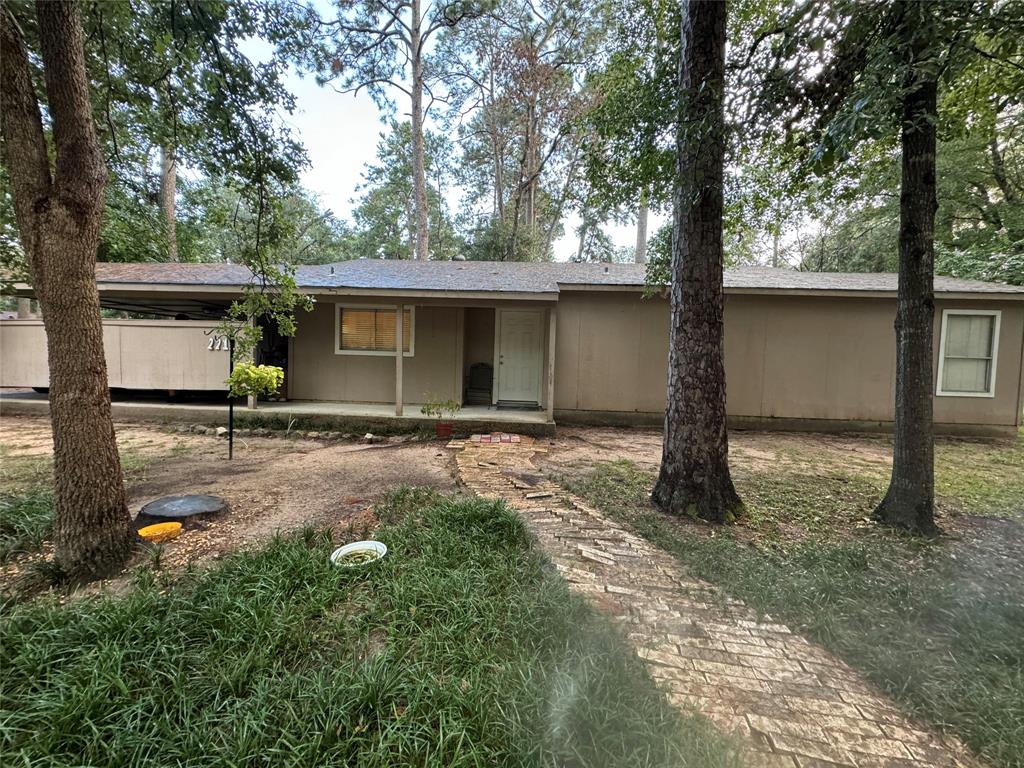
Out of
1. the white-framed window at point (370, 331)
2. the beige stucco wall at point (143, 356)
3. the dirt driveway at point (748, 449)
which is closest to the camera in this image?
the dirt driveway at point (748, 449)

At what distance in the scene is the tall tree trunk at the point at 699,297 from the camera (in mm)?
3418

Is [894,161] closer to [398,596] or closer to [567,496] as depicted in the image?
[567,496]

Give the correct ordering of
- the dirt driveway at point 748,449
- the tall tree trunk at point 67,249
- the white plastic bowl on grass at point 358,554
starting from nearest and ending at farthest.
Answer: the tall tree trunk at point 67,249
the white plastic bowl on grass at point 358,554
the dirt driveway at point 748,449

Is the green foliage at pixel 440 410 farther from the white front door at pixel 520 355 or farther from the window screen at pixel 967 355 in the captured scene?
the window screen at pixel 967 355

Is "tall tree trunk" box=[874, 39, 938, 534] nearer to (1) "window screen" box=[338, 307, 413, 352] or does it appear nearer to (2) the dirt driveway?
(2) the dirt driveway

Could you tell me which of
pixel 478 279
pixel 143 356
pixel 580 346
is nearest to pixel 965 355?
pixel 580 346

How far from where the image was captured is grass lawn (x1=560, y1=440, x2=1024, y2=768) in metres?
1.82

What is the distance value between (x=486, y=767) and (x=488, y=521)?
5.89 ft

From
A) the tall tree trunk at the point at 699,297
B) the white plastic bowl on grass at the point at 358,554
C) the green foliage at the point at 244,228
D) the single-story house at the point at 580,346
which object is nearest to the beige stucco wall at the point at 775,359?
the single-story house at the point at 580,346

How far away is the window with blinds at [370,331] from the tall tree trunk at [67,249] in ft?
17.4

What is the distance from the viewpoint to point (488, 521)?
10.5 feet

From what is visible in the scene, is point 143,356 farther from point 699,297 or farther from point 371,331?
point 699,297

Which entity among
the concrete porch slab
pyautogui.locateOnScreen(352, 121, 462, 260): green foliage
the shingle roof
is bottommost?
the concrete porch slab

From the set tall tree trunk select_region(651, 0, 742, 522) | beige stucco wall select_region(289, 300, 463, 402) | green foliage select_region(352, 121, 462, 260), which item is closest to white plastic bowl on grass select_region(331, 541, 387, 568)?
tall tree trunk select_region(651, 0, 742, 522)
